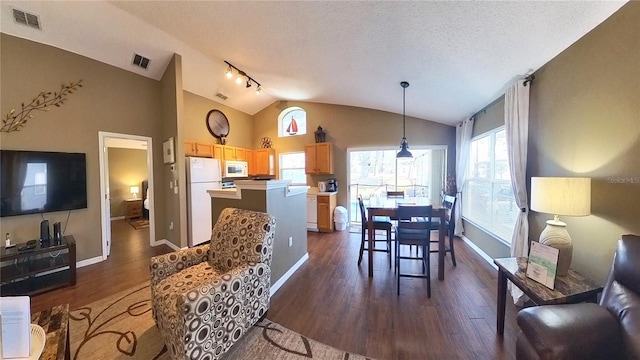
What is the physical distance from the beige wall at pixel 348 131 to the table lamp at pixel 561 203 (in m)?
3.22

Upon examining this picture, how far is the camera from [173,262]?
195 cm

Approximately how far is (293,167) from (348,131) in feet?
5.59

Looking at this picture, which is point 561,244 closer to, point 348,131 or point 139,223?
point 348,131

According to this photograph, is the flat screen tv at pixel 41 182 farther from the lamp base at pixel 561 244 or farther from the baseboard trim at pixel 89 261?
the lamp base at pixel 561 244

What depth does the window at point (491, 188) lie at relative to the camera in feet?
9.59

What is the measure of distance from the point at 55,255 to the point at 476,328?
16.0 ft

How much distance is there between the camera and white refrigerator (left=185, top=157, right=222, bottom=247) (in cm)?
396

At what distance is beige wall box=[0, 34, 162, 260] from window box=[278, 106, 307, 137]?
2.82 m

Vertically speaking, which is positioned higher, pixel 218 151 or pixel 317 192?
pixel 218 151

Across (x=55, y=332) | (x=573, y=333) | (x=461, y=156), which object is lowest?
(x=55, y=332)

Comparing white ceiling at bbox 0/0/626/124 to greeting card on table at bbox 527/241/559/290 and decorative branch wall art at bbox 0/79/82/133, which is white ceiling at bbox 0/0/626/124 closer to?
decorative branch wall art at bbox 0/79/82/133

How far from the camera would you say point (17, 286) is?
255cm

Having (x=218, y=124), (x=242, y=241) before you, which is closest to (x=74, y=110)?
(x=218, y=124)

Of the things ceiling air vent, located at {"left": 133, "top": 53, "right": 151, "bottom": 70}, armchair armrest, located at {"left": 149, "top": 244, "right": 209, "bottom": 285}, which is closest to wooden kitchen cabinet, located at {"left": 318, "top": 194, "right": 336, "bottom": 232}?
armchair armrest, located at {"left": 149, "top": 244, "right": 209, "bottom": 285}
